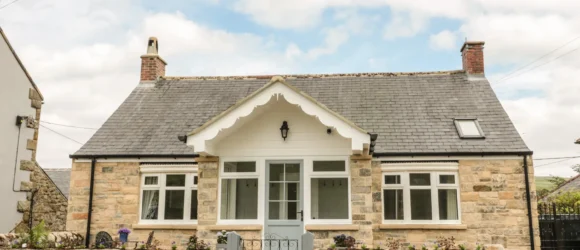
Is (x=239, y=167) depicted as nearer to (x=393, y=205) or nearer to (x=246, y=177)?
(x=246, y=177)

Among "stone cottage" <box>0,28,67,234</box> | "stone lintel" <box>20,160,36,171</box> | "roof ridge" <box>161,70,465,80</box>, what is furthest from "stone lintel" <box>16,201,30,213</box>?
"roof ridge" <box>161,70,465,80</box>

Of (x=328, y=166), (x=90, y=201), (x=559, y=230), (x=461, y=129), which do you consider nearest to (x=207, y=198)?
(x=328, y=166)

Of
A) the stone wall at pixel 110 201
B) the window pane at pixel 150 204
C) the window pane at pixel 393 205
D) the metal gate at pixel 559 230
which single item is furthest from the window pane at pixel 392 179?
the window pane at pixel 150 204

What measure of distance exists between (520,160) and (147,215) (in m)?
9.91

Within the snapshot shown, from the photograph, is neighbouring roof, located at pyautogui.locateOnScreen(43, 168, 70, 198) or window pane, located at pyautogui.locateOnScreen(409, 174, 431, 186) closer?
window pane, located at pyautogui.locateOnScreen(409, 174, 431, 186)

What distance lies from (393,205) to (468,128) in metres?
3.12

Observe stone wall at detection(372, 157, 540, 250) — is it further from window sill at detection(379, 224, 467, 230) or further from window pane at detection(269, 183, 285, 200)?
window pane at detection(269, 183, 285, 200)

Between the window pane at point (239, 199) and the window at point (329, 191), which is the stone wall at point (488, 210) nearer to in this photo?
the window at point (329, 191)

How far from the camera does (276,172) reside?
10969mm

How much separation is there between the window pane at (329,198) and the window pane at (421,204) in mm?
2533

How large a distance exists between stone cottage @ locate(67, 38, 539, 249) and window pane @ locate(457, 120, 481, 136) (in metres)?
0.05

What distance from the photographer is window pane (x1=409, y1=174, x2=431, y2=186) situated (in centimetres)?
1234

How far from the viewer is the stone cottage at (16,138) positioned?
1192 cm

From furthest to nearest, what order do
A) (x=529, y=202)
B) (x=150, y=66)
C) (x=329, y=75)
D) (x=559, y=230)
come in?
(x=150, y=66) < (x=329, y=75) < (x=559, y=230) < (x=529, y=202)
